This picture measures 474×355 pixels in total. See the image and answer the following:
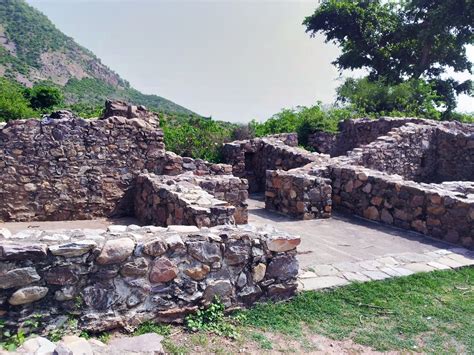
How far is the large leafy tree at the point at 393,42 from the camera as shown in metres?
25.7

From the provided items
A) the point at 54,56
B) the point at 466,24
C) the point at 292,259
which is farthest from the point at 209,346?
the point at 54,56

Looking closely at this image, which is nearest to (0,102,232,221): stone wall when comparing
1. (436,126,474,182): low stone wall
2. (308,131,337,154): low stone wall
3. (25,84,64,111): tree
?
(308,131,337,154): low stone wall

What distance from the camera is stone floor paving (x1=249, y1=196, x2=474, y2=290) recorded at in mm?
5164

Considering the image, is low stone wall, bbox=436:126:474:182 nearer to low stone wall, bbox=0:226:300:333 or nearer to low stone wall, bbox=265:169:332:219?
low stone wall, bbox=265:169:332:219

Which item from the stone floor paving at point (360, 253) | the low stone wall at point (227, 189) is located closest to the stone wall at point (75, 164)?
the low stone wall at point (227, 189)

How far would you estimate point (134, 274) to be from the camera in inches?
144

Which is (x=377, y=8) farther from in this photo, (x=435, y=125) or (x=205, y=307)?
(x=205, y=307)

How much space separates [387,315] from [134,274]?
2.49 m

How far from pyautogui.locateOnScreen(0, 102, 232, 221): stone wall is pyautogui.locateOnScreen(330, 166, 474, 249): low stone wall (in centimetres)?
346

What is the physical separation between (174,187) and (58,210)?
264cm

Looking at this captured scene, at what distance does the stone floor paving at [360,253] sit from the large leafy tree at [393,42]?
803 inches

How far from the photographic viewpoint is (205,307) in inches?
156

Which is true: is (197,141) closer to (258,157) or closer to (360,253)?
(258,157)

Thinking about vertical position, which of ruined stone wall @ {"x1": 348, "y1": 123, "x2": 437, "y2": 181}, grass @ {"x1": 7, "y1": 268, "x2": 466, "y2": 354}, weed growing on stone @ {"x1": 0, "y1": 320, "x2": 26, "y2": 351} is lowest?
grass @ {"x1": 7, "y1": 268, "x2": 466, "y2": 354}
